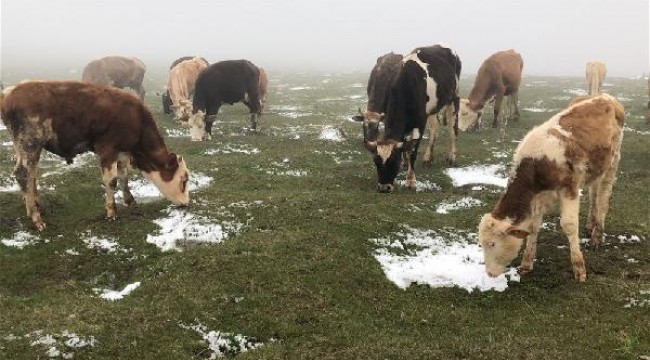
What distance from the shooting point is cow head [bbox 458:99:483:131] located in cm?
2423

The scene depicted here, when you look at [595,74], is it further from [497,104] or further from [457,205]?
[457,205]

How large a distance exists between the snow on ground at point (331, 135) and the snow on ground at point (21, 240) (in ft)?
46.2

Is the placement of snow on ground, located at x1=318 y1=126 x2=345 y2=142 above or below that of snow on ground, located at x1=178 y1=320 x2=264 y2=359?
above

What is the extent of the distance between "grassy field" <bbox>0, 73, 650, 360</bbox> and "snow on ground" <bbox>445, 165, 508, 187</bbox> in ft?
2.21

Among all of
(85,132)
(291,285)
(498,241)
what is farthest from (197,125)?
(498,241)

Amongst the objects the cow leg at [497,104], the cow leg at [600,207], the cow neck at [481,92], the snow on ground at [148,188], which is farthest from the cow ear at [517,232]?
the cow leg at [497,104]

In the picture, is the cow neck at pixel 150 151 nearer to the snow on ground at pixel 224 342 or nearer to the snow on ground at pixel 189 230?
the snow on ground at pixel 189 230

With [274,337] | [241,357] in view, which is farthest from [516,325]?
[241,357]

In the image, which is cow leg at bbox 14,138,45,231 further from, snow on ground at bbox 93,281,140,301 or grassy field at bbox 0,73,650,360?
snow on ground at bbox 93,281,140,301

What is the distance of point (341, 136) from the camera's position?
80.0 feet

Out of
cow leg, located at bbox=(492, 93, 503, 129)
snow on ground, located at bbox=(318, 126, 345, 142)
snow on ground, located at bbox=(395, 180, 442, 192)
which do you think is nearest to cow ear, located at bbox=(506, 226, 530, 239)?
snow on ground, located at bbox=(395, 180, 442, 192)

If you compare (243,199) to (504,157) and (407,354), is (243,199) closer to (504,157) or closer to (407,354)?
(407,354)

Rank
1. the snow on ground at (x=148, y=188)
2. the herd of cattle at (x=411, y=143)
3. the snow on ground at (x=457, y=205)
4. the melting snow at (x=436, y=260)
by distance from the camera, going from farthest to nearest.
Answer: the snow on ground at (x=148, y=188) → the snow on ground at (x=457, y=205) → the melting snow at (x=436, y=260) → the herd of cattle at (x=411, y=143)

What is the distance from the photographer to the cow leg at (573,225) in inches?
372
